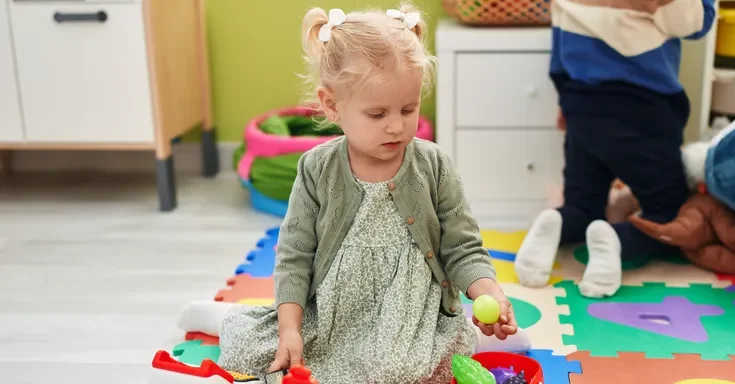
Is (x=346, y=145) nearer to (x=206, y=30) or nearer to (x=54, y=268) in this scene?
(x=54, y=268)

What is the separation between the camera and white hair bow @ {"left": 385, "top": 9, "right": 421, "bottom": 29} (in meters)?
1.06

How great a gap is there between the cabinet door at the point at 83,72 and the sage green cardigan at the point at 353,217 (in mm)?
938

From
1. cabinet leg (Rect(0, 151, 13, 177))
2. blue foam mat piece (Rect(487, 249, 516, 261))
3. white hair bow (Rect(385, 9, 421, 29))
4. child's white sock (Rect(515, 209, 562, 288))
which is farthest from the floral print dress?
cabinet leg (Rect(0, 151, 13, 177))

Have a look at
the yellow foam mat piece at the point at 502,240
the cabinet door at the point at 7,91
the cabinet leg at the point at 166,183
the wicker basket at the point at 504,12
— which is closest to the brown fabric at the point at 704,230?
the yellow foam mat piece at the point at 502,240

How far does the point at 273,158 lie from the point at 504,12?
638 millimetres

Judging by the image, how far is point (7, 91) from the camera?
6.45ft

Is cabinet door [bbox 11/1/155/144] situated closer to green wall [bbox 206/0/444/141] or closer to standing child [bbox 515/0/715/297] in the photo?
green wall [bbox 206/0/444/141]

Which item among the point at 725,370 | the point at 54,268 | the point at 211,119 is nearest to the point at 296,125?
the point at 211,119

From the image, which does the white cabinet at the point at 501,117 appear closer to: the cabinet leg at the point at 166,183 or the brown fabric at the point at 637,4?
the brown fabric at the point at 637,4

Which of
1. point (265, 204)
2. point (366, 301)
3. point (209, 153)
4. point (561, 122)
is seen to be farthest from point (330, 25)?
point (209, 153)

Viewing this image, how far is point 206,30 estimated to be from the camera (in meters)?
2.29

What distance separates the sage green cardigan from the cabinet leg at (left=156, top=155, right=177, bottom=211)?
950 millimetres

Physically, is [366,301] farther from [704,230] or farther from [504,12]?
[504,12]

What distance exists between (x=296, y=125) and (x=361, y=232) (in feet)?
3.68
